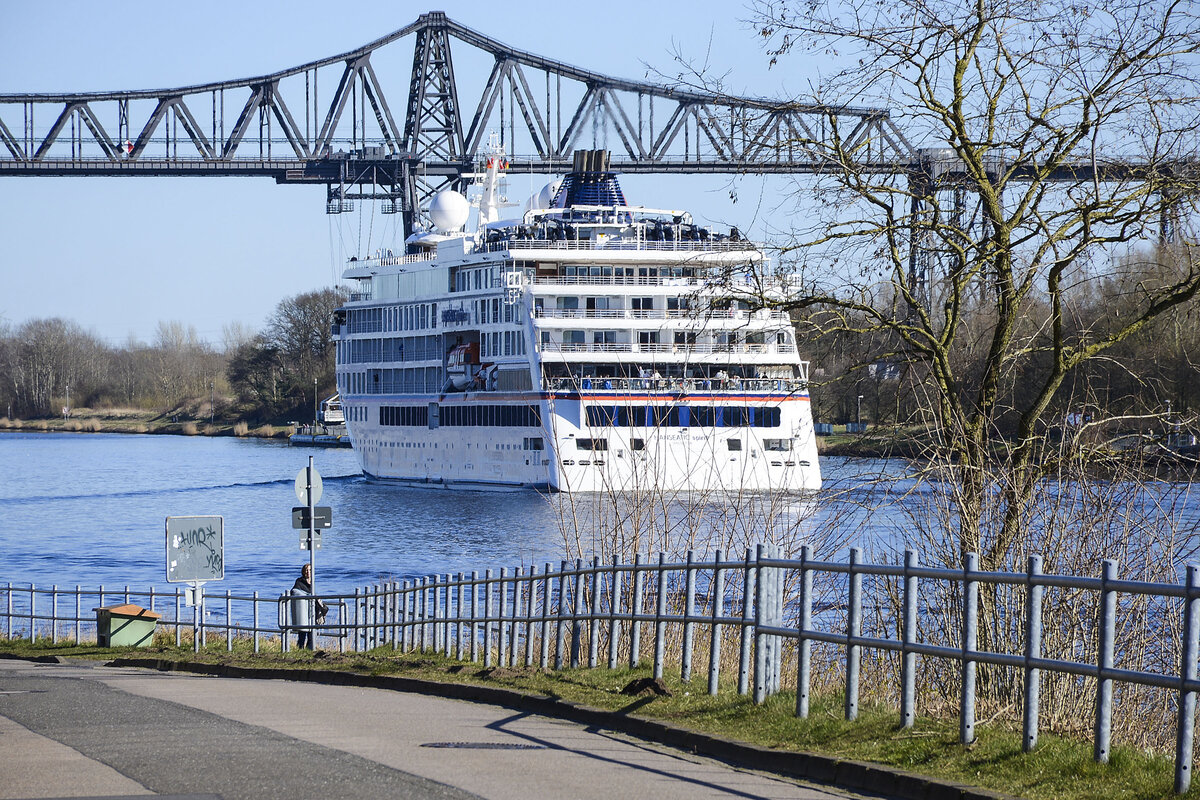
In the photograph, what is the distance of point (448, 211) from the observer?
8075 centimetres

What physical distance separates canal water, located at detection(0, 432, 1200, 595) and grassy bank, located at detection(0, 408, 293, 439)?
4468 centimetres

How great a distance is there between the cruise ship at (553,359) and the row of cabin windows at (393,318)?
0.09 metres

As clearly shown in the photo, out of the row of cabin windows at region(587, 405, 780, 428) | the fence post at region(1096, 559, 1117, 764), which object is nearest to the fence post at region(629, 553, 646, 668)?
the fence post at region(1096, 559, 1117, 764)

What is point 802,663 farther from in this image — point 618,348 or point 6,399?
point 6,399

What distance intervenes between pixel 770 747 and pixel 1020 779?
72.5 inches

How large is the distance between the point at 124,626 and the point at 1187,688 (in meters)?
19.2

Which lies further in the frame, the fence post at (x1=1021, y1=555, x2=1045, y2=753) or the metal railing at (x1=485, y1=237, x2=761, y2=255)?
the metal railing at (x1=485, y1=237, x2=761, y2=255)

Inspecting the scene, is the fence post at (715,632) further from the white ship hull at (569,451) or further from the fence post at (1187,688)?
the white ship hull at (569,451)

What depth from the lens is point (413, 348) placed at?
71.6 metres

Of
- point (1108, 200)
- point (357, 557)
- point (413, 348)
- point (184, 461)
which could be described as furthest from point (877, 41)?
point (184, 461)

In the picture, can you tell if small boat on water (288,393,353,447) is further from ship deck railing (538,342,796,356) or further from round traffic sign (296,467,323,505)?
round traffic sign (296,467,323,505)

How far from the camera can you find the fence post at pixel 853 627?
1008cm

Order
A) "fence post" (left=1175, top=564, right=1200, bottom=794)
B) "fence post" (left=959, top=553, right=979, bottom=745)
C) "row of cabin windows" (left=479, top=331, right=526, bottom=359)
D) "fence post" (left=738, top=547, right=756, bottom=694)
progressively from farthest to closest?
1. "row of cabin windows" (left=479, top=331, right=526, bottom=359)
2. "fence post" (left=738, top=547, right=756, bottom=694)
3. "fence post" (left=959, top=553, right=979, bottom=745)
4. "fence post" (left=1175, top=564, right=1200, bottom=794)

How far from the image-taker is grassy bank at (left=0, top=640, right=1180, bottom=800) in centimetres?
831
